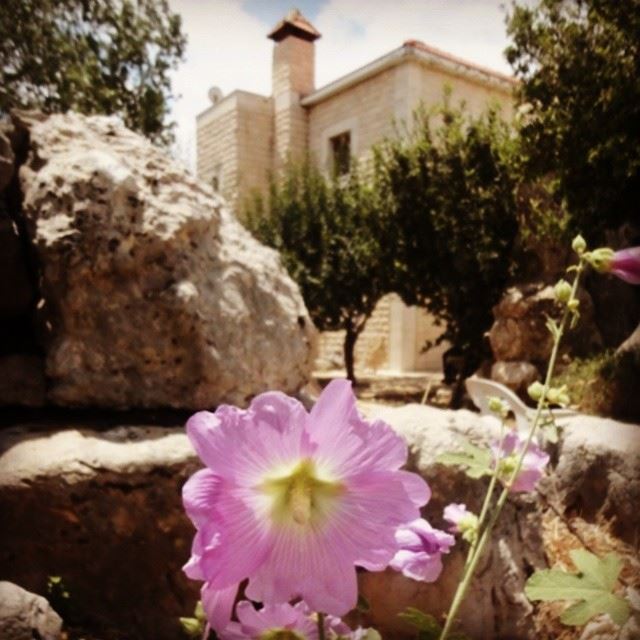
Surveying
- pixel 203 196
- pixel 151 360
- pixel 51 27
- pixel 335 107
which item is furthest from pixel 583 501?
pixel 335 107

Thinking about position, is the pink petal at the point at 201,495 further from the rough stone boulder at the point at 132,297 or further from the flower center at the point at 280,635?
the rough stone boulder at the point at 132,297

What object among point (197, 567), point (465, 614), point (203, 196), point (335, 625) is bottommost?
point (465, 614)

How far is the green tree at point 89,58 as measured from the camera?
714 centimetres

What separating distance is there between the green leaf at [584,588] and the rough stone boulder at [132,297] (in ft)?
6.56

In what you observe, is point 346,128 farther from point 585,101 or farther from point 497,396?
point 497,396

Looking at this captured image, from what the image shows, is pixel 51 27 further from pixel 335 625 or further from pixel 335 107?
A: pixel 335 625

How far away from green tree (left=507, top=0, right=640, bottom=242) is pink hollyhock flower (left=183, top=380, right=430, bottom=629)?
185 inches

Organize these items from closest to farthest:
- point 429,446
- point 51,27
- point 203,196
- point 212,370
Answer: point 429,446
point 212,370
point 203,196
point 51,27

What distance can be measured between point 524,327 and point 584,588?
656 centimetres

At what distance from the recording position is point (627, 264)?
0.66 m

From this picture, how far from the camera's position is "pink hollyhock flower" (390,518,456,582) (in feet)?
1.94

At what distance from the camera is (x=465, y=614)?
6.52 ft

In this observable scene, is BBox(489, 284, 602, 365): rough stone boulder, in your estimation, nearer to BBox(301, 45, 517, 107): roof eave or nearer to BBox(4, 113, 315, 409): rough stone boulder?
BBox(301, 45, 517, 107): roof eave

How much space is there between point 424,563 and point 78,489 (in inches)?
66.4
